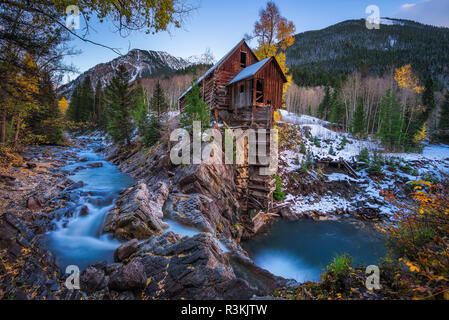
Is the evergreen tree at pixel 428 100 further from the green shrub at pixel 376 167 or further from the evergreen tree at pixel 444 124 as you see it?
the green shrub at pixel 376 167

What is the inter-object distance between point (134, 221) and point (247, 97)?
12621 millimetres

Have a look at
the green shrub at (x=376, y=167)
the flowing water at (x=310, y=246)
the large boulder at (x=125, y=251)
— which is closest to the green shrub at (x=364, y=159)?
the green shrub at (x=376, y=167)

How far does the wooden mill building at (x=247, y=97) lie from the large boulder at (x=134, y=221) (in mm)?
7247

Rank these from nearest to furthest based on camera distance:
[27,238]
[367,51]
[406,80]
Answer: [27,238]
[406,80]
[367,51]

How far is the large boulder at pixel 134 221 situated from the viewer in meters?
6.04

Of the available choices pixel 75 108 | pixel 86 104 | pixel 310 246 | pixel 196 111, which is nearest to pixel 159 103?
pixel 196 111

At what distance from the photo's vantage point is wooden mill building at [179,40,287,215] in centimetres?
1320

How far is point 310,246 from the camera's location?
36.1 ft

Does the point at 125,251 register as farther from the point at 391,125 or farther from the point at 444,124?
the point at 444,124

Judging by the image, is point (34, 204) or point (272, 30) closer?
point (34, 204)

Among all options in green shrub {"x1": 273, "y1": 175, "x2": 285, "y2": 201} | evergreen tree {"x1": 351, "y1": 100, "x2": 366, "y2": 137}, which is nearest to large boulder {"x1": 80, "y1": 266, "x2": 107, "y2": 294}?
green shrub {"x1": 273, "y1": 175, "x2": 285, "y2": 201}

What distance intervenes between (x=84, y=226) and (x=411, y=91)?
48.4 meters
